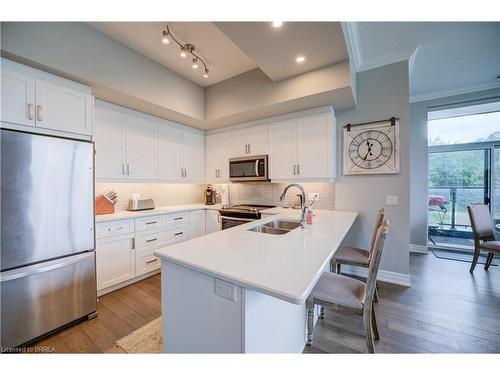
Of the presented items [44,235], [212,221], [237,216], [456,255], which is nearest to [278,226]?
[237,216]

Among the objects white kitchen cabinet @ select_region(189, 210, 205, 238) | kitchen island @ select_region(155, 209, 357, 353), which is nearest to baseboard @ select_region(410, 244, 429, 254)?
kitchen island @ select_region(155, 209, 357, 353)

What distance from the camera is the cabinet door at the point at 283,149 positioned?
3.04 meters

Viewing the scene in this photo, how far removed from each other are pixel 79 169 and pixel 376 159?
3445 millimetres

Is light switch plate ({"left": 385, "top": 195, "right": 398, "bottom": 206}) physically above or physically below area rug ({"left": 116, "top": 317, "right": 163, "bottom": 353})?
above

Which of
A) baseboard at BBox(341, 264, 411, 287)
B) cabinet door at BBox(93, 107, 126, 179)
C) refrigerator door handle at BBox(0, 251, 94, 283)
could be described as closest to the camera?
refrigerator door handle at BBox(0, 251, 94, 283)

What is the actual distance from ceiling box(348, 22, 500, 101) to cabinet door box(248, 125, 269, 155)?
1542mm

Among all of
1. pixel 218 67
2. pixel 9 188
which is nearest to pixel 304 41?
pixel 218 67

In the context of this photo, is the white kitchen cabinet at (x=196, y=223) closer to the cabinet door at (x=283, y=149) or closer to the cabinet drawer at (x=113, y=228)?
the cabinet drawer at (x=113, y=228)

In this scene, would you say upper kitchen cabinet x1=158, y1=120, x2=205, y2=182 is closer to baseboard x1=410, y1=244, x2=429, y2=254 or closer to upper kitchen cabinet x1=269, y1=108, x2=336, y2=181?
upper kitchen cabinet x1=269, y1=108, x2=336, y2=181

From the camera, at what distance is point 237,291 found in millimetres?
963

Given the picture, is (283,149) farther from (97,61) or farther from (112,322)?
(112,322)

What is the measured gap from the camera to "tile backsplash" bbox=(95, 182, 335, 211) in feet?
10.1

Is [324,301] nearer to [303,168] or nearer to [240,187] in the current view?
[303,168]

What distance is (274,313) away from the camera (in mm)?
1172
